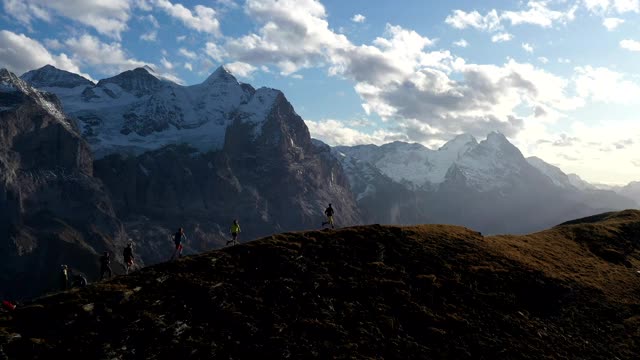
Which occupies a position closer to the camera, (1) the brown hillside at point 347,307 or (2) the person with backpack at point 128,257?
(1) the brown hillside at point 347,307

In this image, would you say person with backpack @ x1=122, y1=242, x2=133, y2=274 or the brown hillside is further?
person with backpack @ x1=122, y1=242, x2=133, y2=274

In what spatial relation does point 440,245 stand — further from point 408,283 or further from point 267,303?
point 267,303

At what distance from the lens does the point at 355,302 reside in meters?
41.3

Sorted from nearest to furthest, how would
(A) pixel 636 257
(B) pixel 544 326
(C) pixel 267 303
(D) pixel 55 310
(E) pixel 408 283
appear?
(D) pixel 55 310, (C) pixel 267 303, (B) pixel 544 326, (E) pixel 408 283, (A) pixel 636 257

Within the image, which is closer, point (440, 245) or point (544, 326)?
point (544, 326)

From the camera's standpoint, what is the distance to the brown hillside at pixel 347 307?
33.8m

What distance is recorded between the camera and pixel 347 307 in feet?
133

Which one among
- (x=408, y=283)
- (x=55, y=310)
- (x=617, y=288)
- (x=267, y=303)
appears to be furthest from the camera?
(x=617, y=288)

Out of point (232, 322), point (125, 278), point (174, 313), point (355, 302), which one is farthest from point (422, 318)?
point (125, 278)

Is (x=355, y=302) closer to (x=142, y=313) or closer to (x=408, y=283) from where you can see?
(x=408, y=283)

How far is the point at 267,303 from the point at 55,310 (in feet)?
44.2

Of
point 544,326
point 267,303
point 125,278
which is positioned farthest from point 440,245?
point 125,278

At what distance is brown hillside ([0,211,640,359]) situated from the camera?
111 ft

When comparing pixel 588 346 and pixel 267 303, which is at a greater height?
pixel 267 303
